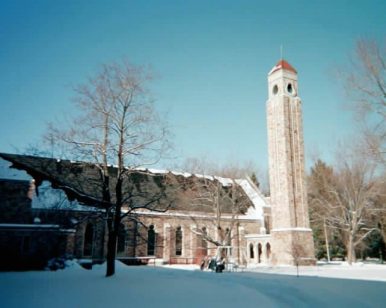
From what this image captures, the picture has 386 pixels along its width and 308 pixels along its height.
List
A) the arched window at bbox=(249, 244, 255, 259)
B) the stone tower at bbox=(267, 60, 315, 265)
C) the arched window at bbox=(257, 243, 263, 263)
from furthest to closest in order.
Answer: the arched window at bbox=(249, 244, 255, 259) < the arched window at bbox=(257, 243, 263, 263) < the stone tower at bbox=(267, 60, 315, 265)

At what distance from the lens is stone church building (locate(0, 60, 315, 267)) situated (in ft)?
106

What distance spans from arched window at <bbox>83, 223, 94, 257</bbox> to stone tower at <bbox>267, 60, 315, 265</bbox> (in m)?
17.7

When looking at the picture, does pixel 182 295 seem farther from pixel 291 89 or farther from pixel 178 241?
pixel 291 89

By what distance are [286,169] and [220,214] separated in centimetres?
832

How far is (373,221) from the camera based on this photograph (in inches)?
1828

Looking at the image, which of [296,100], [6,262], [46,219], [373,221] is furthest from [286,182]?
[6,262]

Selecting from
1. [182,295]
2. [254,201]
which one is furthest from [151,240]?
[182,295]

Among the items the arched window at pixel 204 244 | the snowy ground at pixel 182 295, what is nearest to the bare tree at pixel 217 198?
the arched window at pixel 204 244

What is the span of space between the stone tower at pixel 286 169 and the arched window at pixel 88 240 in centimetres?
1774

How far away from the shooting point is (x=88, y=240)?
32312 millimetres

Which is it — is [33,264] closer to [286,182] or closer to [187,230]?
[187,230]

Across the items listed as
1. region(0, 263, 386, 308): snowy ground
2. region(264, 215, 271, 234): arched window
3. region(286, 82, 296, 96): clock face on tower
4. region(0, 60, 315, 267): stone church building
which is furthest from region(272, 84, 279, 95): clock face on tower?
region(0, 263, 386, 308): snowy ground

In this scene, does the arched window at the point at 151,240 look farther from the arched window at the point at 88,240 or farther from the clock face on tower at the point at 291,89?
the clock face on tower at the point at 291,89

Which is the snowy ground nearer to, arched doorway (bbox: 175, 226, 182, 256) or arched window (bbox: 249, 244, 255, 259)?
arched doorway (bbox: 175, 226, 182, 256)
